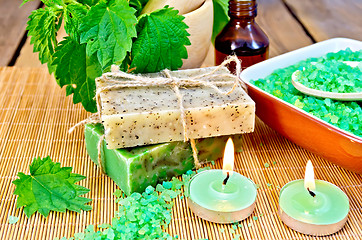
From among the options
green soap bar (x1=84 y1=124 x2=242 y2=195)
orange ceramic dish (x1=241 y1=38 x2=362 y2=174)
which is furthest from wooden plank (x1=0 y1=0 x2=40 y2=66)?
orange ceramic dish (x1=241 y1=38 x2=362 y2=174)

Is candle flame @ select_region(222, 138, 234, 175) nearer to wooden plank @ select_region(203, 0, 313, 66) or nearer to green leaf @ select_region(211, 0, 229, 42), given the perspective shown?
green leaf @ select_region(211, 0, 229, 42)

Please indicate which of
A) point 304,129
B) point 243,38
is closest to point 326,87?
point 304,129

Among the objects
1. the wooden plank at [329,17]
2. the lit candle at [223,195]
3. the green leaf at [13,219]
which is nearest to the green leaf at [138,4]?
→ the lit candle at [223,195]

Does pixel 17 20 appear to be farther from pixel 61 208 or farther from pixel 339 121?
pixel 339 121

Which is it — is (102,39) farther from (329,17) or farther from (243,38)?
(329,17)

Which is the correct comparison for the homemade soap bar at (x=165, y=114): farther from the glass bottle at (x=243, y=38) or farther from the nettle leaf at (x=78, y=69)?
the glass bottle at (x=243, y=38)
